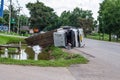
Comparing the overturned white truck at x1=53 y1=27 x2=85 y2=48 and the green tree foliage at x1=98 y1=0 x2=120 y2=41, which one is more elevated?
the green tree foliage at x1=98 y1=0 x2=120 y2=41

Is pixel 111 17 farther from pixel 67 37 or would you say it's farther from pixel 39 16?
pixel 67 37

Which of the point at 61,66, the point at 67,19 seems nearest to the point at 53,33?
the point at 61,66

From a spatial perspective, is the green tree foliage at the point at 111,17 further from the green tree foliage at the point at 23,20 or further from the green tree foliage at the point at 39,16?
the green tree foliage at the point at 23,20

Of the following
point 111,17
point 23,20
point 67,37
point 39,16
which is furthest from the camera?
point 23,20

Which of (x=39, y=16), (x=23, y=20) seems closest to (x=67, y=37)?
(x=39, y=16)

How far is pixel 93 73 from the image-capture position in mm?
14977

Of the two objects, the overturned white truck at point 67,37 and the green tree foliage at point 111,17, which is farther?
the green tree foliage at point 111,17

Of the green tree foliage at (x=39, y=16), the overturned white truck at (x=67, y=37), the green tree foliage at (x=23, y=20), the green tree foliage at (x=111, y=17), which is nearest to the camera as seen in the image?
the overturned white truck at (x=67, y=37)

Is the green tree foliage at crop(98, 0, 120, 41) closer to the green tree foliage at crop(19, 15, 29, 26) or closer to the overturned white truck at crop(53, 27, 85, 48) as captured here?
the overturned white truck at crop(53, 27, 85, 48)

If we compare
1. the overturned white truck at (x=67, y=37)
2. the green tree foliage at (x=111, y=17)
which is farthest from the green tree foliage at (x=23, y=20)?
the overturned white truck at (x=67, y=37)

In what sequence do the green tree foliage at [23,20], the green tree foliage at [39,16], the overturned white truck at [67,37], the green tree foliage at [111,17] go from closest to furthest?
the overturned white truck at [67,37] < the green tree foliage at [111,17] < the green tree foliage at [39,16] < the green tree foliage at [23,20]

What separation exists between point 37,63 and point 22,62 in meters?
0.66

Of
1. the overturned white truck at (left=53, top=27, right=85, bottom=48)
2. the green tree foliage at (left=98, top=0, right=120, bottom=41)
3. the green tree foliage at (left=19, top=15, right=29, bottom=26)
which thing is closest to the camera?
the overturned white truck at (left=53, top=27, right=85, bottom=48)

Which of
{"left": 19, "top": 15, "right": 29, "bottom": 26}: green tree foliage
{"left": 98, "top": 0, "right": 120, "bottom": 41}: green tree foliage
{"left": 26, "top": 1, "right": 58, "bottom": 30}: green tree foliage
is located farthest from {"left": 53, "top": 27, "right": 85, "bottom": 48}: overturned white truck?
{"left": 19, "top": 15, "right": 29, "bottom": 26}: green tree foliage
